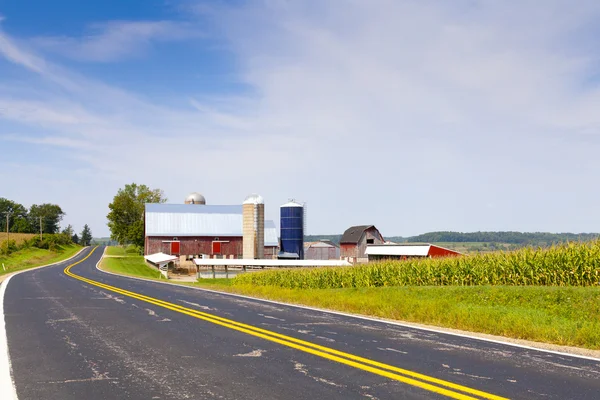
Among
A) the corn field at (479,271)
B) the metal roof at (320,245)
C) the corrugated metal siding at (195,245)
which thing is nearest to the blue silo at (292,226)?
the corrugated metal siding at (195,245)

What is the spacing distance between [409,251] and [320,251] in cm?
3839

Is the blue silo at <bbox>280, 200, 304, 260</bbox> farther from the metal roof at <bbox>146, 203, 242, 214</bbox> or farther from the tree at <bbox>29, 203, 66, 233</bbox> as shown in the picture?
the tree at <bbox>29, 203, 66, 233</bbox>

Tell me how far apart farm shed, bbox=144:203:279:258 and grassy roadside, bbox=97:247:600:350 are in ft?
176

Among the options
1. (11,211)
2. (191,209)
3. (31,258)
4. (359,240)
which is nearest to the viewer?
(359,240)

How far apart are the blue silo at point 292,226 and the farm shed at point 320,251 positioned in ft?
47.1

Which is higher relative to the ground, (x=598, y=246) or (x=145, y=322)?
(x=598, y=246)

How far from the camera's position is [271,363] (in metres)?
8.66

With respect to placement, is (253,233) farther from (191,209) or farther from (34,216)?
(34,216)

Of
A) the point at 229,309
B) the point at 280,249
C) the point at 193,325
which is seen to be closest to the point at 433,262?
the point at 229,309

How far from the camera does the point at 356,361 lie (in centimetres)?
873

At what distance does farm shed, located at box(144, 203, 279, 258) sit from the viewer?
7600 cm

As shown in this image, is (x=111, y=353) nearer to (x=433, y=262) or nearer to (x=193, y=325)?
(x=193, y=325)

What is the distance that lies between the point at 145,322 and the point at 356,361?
738cm

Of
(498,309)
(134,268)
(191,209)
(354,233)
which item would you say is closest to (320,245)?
(354,233)
